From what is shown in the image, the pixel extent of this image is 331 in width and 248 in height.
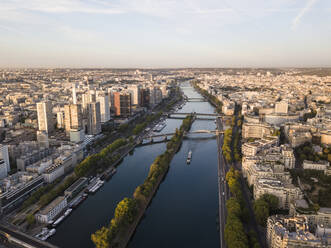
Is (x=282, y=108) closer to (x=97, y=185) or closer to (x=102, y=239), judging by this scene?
(x=97, y=185)

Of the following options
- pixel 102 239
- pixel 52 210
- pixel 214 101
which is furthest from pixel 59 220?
pixel 214 101

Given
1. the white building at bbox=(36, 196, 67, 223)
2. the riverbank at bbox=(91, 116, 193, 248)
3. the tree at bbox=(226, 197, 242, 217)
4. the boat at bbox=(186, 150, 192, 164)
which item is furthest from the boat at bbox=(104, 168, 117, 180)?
the tree at bbox=(226, 197, 242, 217)

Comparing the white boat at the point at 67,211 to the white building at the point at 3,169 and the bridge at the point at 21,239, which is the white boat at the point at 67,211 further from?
the white building at the point at 3,169

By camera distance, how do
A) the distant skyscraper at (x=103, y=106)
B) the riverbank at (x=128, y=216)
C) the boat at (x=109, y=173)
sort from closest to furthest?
the riverbank at (x=128, y=216) → the boat at (x=109, y=173) → the distant skyscraper at (x=103, y=106)

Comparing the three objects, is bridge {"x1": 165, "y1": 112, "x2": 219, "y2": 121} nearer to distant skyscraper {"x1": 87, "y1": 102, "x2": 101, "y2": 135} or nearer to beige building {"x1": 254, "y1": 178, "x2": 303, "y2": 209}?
distant skyscraper {"x1": 87, "y1": 102, "x2": 101, "y2": 135}

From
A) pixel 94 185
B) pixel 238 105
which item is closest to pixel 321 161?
pixel 94 185

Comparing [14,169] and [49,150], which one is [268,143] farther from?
[14,169]

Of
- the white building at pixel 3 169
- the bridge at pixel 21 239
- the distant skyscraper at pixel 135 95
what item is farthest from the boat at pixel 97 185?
the distant skyscraper at pixel 135 95
